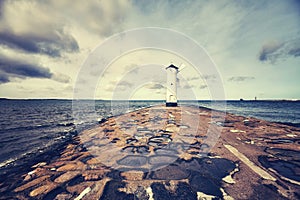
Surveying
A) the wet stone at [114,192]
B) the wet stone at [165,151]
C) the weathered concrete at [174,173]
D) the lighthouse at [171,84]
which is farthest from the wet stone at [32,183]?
the lighthouse at [171,84]

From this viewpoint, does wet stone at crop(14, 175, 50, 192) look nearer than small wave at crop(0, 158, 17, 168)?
Yes

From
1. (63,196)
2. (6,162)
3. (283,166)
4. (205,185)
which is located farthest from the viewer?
(6,162)

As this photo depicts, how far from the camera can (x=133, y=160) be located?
6.35m

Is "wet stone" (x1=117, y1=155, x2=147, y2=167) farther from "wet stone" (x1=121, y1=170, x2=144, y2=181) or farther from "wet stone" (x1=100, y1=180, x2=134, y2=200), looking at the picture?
"wet stone" (x1=100, y1=180, x2=134, y2=200)

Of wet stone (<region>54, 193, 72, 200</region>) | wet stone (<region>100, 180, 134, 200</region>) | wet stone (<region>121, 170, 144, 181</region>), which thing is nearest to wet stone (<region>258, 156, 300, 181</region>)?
wet stone (<region>121, 170, 144, 181</region>)

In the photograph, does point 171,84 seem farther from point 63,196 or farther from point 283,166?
point 63,196

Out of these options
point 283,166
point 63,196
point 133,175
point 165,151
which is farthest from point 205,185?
point 63,196

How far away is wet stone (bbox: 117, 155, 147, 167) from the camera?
6.04 meters

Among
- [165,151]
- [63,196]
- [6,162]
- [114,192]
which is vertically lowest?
[6,162]

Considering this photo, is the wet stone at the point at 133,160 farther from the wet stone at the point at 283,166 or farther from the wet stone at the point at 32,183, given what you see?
the wet stone at the point at 283,166

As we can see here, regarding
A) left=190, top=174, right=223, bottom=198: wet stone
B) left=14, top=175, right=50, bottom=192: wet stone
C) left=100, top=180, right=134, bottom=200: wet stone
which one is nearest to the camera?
left=100, top=180, right=134, bottom=200: wet stone

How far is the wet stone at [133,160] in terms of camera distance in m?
6.04

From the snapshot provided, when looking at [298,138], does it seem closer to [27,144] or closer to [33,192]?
[33,192]

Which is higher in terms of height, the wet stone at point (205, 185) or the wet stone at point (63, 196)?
the wet stone at point (205, 185)
